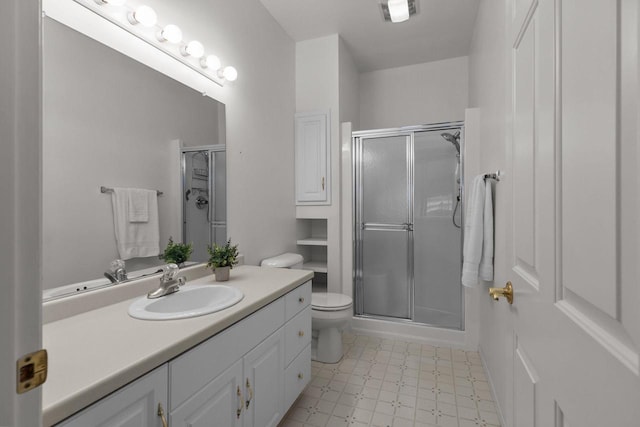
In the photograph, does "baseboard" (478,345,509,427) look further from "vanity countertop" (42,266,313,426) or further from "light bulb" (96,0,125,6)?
"light bulb" (96,0,125,6)

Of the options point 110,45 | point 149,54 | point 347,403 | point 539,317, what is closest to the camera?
point 539,317

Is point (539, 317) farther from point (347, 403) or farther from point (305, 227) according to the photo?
point (305, 227)

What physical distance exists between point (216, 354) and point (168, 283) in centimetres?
48

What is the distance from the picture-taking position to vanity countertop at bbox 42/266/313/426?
67 cm

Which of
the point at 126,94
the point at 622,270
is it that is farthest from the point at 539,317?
the point at 126,94

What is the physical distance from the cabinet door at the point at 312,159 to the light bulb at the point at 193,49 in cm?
129

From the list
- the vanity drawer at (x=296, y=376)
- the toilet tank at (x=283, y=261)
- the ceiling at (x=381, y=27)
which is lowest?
the vanity drawer at (x=296, y=376)

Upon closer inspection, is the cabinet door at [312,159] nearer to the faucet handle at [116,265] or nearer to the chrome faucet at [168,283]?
the chrome faucet at [168,283]

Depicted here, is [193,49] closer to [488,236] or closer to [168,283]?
[168,283]

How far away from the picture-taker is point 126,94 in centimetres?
135

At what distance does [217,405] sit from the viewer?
107cm

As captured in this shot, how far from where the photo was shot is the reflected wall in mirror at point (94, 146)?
3.59 feet

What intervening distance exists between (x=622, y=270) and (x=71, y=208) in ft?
5.13

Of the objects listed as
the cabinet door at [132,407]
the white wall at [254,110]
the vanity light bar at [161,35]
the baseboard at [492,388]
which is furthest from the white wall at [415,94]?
the cabinet door at [132,407]
